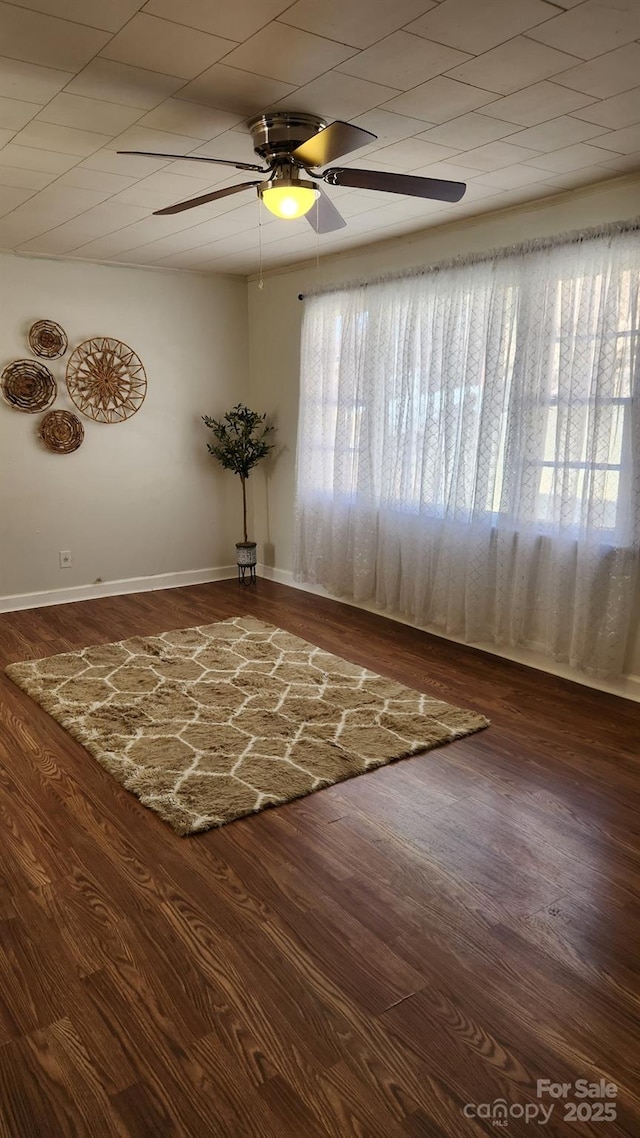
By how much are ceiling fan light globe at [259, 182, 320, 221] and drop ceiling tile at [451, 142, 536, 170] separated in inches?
31.1

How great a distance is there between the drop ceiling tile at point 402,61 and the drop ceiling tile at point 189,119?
56cm

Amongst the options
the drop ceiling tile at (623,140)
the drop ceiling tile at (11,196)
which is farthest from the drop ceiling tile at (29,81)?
the drop ceiling tile at (623,140)

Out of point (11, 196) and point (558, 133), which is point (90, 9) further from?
point (11, 196)

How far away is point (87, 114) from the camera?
2.60 metres

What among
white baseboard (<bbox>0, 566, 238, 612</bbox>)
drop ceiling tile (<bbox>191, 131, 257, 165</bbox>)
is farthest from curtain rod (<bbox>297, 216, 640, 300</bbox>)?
white baseboard (<bbox>0, 566, 238, 612</bbox>)

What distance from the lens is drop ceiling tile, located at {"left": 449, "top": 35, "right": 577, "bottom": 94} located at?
7.02 ft

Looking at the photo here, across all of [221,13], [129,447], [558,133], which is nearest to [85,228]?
[129,447]

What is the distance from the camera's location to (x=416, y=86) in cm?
241

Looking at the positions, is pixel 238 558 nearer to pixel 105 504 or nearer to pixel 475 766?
Result: pixel 105 504

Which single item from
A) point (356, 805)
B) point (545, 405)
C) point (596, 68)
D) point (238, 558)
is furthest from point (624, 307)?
point (238, 558)

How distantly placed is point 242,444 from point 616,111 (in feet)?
12.6

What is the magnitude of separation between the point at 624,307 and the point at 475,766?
2.28 m

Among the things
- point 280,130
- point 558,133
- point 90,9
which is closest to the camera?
point 90,9

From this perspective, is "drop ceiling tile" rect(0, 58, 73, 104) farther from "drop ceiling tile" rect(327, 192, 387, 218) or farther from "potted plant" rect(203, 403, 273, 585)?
"potted plant" rect(203, 403, 273, 585)
